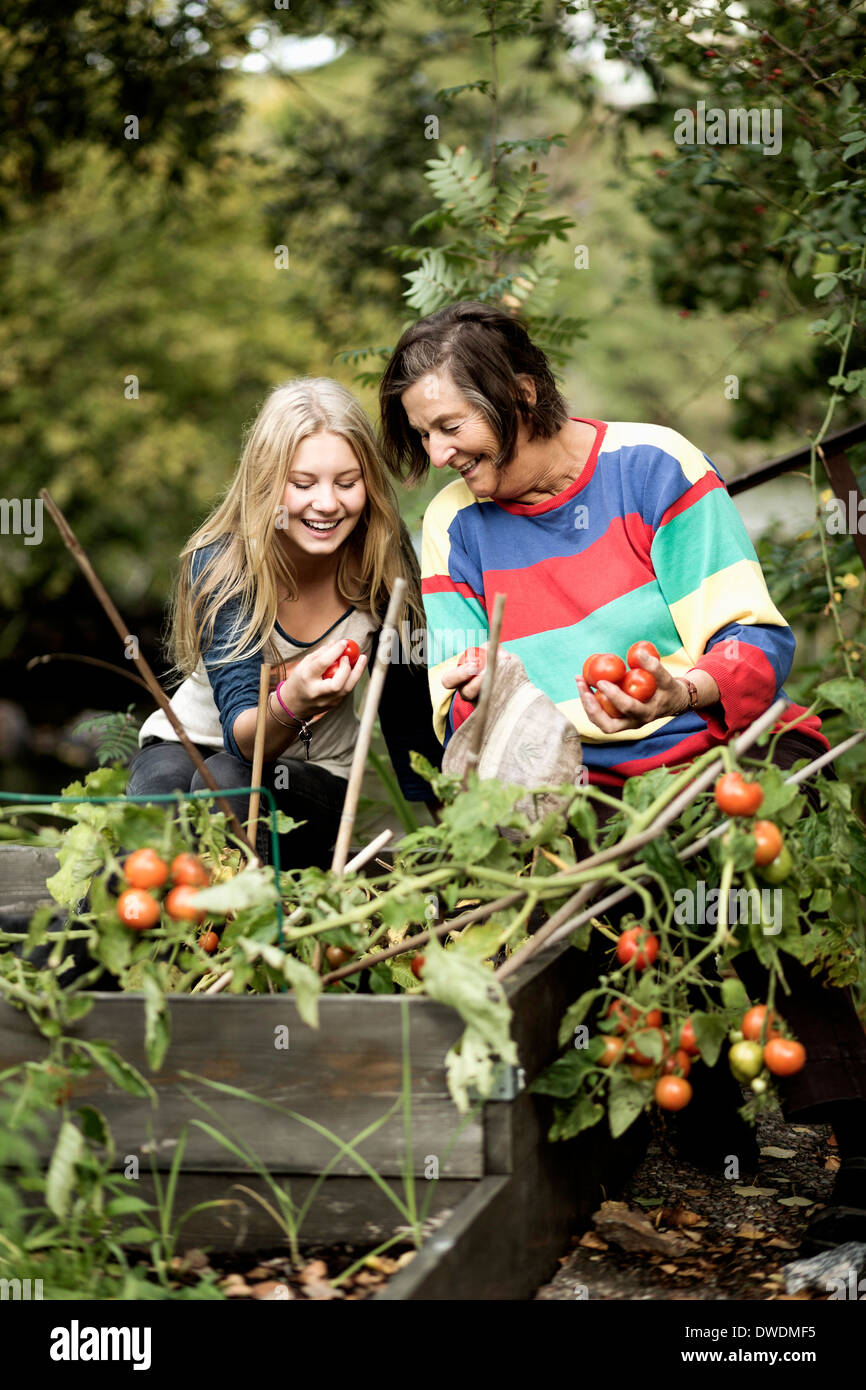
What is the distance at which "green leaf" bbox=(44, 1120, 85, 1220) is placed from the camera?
1.40m

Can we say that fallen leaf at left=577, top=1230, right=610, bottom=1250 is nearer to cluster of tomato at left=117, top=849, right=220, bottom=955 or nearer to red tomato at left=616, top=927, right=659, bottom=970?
red tomato at left=616, top=927, right=659, bottom=970

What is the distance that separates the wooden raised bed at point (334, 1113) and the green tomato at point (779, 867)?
1.06ft

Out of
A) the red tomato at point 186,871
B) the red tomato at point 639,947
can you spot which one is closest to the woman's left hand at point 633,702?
the red tomato at point 639,947

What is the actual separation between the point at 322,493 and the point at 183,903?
1.12 meters

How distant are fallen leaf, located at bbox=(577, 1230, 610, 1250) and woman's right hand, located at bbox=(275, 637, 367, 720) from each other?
3.04ft

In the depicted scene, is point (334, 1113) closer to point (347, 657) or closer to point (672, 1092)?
point (672, 1092)

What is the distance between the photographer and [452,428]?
2299 mm

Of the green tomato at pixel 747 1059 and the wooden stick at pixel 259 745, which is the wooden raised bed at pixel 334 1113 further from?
the wooden stick at pixel 259 745

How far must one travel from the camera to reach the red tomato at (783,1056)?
156cm

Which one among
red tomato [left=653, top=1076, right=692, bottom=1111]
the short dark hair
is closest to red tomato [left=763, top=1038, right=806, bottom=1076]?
red tomato [left=653, top=1076, right=692, bottom=1111]

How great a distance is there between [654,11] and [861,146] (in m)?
0.78

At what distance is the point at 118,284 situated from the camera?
11.6 meters

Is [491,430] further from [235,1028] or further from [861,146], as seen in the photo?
[235,1028]
